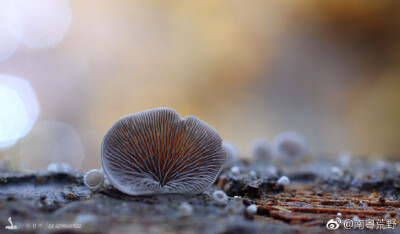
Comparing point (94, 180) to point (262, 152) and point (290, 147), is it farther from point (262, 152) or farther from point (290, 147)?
point (290, 147)

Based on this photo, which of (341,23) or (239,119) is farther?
(239,119)

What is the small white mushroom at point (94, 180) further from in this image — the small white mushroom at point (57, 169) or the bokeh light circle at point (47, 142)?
the bokeh light circle at point (47, 142)

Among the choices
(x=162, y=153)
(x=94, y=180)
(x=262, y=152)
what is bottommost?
(x=94, y=180)

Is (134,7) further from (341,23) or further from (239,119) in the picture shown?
(341,23)

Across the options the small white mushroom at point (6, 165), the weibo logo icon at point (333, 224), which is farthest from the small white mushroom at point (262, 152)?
the small white mushroom at point (6, 165)

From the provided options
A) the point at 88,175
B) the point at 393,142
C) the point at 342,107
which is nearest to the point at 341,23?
the point at 342,107

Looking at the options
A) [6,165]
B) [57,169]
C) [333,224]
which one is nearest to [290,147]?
[333,224]

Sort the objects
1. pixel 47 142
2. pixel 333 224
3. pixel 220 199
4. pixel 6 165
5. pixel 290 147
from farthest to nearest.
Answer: pixel 47 142
pixel 290 147
pixel 6 165
pixel 220 199
pixel 333 224

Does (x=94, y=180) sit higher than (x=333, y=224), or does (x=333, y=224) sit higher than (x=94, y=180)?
(x=94, y=180)
